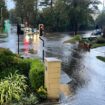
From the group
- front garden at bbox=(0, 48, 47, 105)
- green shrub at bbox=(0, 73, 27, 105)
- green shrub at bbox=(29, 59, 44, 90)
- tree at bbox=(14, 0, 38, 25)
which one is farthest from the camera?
tree at bbox=(14, 0, 38, 25)

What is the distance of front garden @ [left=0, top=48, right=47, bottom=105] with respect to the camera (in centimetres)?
1259

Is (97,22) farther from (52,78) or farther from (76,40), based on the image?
(52,78)

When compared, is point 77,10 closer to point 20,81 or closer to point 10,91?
point 20,81

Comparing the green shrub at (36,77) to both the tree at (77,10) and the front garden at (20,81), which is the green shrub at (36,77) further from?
the tree at (77,10)

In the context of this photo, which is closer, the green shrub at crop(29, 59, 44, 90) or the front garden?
the front garden

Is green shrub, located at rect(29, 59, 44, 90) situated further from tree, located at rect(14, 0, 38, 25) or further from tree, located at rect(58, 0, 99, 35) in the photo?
tree, located at rect(14, 0, 38, 25)

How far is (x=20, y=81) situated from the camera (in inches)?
537

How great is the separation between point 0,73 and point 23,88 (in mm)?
1687

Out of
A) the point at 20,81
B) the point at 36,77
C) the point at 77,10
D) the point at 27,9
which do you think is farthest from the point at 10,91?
the point at 27,9

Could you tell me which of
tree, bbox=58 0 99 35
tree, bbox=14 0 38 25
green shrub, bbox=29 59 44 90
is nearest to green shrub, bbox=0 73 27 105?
green shrub, bbox=29 59 44 90

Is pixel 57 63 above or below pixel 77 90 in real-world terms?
above

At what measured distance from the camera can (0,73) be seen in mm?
14953

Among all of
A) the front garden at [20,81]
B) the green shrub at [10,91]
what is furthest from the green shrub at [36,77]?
the green shrub at [10,91]

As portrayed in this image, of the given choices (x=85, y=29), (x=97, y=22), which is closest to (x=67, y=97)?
(x=85, y=29)
